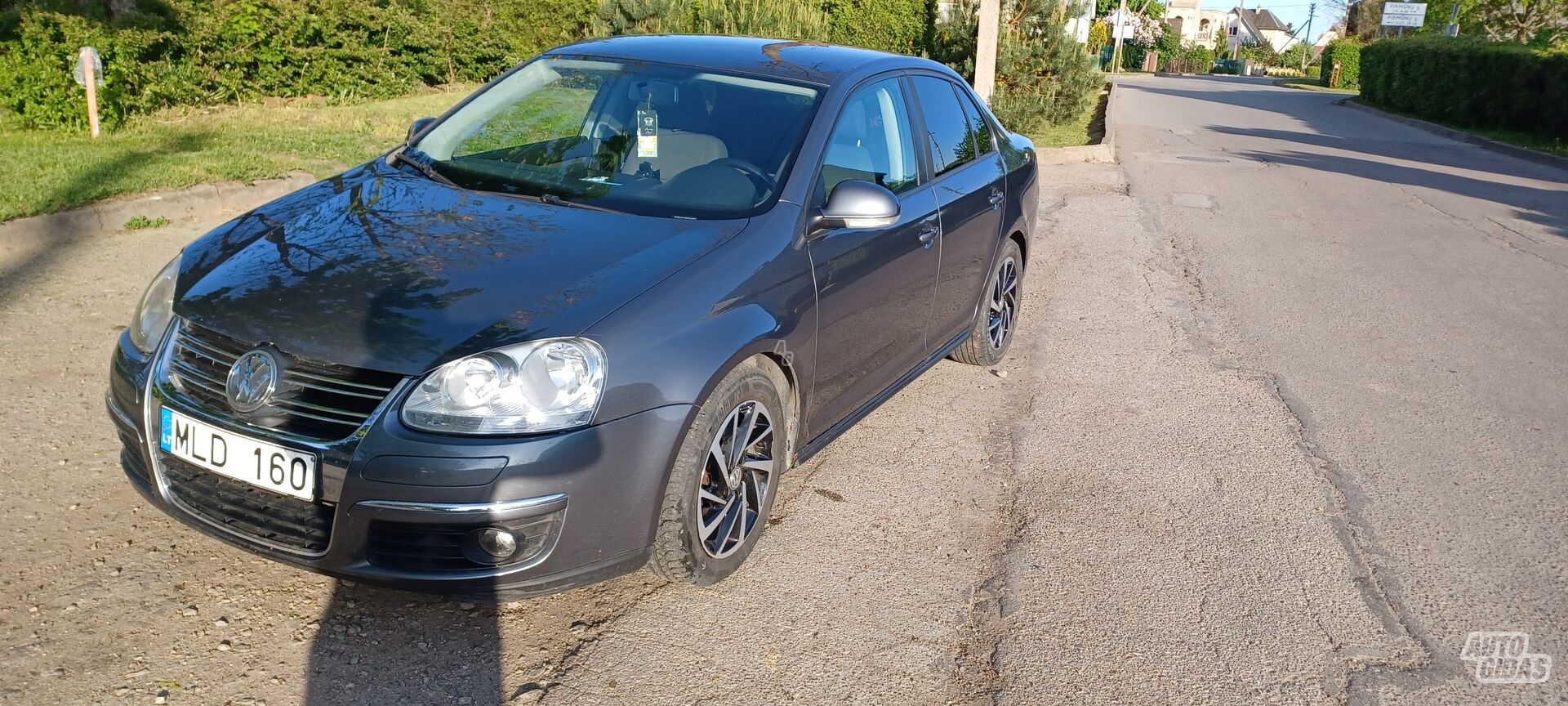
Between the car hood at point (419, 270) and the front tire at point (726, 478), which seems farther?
the front tire at point (726, 478)

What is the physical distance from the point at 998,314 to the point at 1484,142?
17.5m

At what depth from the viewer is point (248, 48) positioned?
12.7 metres

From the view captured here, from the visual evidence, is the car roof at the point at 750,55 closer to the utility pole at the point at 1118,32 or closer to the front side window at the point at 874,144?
the front side window at the point at 874,144

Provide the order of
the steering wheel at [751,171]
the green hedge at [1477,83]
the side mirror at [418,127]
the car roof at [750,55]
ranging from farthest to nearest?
the green hedge at [1477,83] → the side mirror at [418,127] → the car roof at [750,55] → the steering wheel at [751,171]

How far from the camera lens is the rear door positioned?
4.84 meters

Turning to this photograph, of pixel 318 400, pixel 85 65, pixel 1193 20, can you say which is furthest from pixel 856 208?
pixel 1193 20

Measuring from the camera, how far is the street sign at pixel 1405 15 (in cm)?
4775

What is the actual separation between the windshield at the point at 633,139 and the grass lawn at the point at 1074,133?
12141mm

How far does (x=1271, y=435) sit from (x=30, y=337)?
5.75m

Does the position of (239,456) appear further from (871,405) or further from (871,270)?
(871,405)

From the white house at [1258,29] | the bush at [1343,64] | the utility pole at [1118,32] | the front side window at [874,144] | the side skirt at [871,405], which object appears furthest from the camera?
the white house at [1258,29]

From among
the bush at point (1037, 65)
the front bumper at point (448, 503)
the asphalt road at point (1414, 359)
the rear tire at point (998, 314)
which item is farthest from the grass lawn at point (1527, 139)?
the front bumper at point (448, 503)

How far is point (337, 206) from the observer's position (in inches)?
150

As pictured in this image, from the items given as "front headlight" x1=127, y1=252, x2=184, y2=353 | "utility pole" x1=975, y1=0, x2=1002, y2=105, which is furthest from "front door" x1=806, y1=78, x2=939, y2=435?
"utility pole" x1=975, y1=0, x2=1002, y2=105
